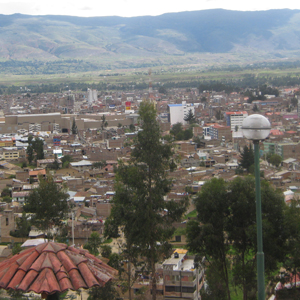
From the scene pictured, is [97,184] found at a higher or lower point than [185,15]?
lower

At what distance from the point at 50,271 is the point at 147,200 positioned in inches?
116

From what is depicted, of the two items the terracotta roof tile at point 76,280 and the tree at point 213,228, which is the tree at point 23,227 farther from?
the terracotta roof tile at point 76,280

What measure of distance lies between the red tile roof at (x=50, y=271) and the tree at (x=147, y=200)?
8.55 ft

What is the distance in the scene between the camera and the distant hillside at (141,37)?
316 ft

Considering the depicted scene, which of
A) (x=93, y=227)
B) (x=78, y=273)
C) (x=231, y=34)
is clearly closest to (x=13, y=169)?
(x=93, y=227)

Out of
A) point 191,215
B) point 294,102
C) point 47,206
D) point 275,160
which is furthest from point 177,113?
point 47,206

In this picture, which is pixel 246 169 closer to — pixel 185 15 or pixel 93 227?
pixel 93 227

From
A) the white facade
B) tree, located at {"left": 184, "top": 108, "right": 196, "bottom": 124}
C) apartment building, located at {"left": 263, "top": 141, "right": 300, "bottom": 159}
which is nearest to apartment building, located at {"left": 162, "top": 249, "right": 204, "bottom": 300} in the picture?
apartment building, located at {"left": 263, "top": 141, "right": 300, "bottom": 159}

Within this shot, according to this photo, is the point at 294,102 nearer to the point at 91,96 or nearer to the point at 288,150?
the point at 288,150

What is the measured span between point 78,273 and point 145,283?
13.7 feet

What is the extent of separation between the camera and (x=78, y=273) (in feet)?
→ 6.82

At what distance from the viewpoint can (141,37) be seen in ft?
387

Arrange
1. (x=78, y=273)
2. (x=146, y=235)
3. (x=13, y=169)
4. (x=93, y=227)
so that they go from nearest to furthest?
(x=78, y=273)
(x=146, y=235)
(x=93, y=227)
(x=13, y=169)

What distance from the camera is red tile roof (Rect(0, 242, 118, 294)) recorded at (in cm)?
199
